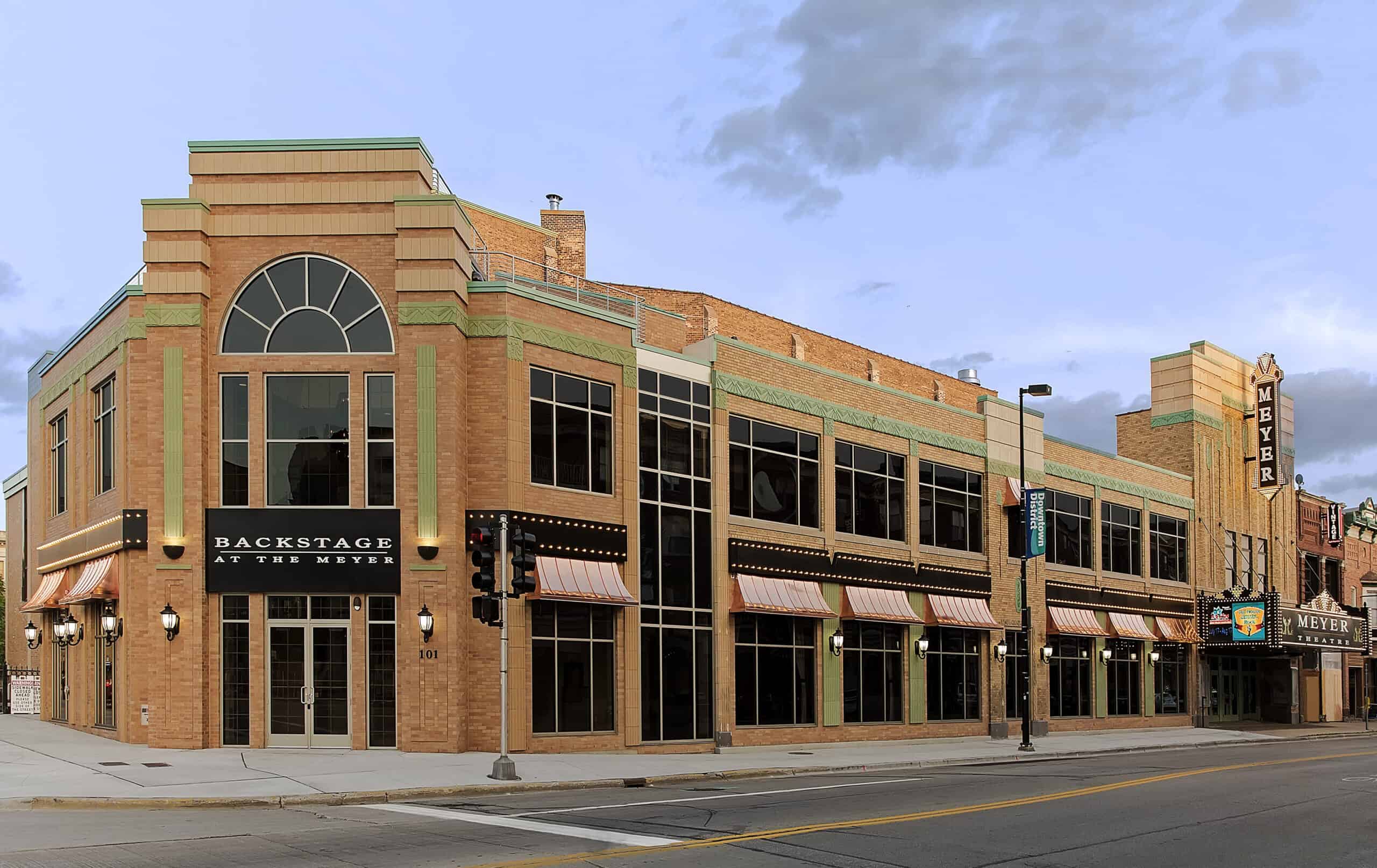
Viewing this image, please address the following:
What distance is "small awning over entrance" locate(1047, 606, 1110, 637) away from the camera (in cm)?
4866

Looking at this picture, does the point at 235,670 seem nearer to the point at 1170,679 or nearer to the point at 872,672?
the point at 872,672

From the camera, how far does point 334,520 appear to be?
29.0 meters

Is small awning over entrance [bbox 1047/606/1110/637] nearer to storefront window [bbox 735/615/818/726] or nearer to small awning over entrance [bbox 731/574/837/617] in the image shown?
small awning over entrance [bbox 731/574/837/617]

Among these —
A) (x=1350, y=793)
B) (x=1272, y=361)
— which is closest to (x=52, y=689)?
(x=1350, y=793)

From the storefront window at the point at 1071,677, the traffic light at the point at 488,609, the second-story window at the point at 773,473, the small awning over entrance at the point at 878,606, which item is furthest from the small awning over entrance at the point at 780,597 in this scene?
the storefront window at the point at 1071,677

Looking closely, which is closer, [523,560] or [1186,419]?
[523,560]

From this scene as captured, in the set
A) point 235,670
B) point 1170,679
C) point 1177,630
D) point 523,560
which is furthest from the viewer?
point 1170,679

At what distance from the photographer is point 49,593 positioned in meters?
36.8

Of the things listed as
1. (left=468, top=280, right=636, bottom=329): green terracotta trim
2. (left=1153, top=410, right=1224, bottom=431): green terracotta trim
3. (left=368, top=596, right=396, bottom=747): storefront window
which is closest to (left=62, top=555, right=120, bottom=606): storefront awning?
(left=368, top=596, right=396, bottom=747): storefront window

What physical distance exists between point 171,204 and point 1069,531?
1414 inches

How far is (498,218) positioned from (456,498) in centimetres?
1651

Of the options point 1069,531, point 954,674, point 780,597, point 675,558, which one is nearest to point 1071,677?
point 1069,531

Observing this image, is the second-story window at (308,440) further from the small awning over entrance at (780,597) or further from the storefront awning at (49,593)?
the small awning over entrance at (780,597)

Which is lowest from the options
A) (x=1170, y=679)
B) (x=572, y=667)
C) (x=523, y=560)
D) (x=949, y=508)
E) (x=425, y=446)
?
(x=1170, y=679)
